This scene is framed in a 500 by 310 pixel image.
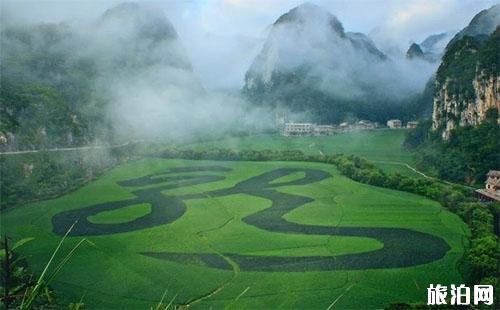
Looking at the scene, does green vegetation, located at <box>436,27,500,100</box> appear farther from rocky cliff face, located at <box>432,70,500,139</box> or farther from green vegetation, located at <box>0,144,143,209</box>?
green vegetation, located at <box>0,144,143,209</box>

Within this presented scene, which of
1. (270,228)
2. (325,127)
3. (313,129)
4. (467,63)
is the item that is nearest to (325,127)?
(325,127)

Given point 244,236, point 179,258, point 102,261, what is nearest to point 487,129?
point 244,236

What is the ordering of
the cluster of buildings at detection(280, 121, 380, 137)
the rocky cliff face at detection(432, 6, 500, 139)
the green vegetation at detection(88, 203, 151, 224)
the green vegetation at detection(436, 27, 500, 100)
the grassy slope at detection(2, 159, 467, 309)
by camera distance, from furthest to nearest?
the cluster of buildings at detection(280, 121, 380, 137)
the green vegetation at detection(436, 27, 500, 100)
the rocky cliff face at detection(432, 6, 500, 139)
the green vegetation at detection(88, 203, 151, 224)
the grassy slope at detection(2, 159, 467, 309)

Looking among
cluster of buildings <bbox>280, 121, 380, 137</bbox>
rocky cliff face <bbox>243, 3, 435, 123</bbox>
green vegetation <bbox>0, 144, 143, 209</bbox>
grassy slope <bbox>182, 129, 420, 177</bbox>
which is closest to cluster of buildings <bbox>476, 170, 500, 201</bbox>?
grassy slope <bbox>182, 129, 420, 177</bbox>

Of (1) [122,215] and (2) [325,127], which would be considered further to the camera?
(2) [325,127]

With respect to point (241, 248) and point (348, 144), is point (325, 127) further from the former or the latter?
point (241, 248)

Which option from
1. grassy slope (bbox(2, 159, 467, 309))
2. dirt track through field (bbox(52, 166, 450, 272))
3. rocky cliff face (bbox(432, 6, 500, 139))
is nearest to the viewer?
grassy slope (bbox(2, 159, 467, 309))
